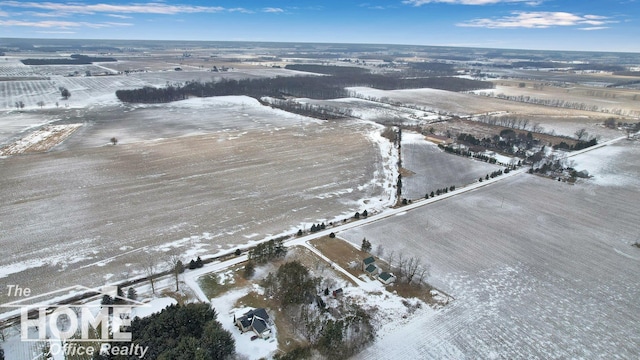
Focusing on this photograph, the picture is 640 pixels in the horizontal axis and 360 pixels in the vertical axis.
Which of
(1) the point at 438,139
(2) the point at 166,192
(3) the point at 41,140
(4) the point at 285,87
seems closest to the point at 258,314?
(2) the point at 166,192

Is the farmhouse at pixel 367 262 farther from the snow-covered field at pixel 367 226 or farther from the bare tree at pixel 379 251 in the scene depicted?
the snow-covered field at pixel 367 226

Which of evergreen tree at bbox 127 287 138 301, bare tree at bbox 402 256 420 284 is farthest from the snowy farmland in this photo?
bare tree at bbox 402 256 420 284

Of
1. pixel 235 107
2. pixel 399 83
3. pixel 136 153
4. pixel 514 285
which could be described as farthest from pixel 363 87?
pixel 514 285

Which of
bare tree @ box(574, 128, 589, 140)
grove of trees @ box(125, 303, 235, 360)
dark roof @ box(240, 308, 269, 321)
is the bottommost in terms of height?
dark roof @ box(240, 308, 269, 321)

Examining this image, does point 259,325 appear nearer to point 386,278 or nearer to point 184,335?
point 184,335
